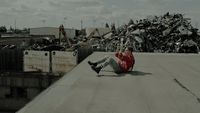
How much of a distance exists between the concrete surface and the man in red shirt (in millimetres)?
282

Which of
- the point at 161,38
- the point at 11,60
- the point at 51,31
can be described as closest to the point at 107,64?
the point at 11,60

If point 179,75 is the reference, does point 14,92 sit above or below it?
below

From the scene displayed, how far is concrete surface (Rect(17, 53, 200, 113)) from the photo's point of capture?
9.22m

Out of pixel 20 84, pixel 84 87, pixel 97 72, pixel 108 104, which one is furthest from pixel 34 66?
pixel 108 104

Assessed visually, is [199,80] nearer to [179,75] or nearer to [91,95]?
[179,75]

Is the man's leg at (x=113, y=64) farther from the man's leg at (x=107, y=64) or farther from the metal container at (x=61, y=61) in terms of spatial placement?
the metal container at (x=61, y=61)

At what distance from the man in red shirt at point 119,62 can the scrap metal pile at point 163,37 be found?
58.1 feet

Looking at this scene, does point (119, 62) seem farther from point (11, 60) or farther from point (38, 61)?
point (11, 60)

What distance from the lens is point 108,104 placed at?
9648 mm

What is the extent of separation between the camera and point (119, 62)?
49.2ft

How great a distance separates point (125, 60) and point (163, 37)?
83.7ft

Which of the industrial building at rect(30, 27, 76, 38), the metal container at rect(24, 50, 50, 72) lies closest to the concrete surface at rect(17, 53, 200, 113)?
the metal container at rect(24, 50, 50, 72)

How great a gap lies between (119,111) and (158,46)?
97.2ft

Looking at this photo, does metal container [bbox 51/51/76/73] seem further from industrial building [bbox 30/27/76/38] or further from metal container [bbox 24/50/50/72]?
industrial building [bbox 30/27/76/38]
